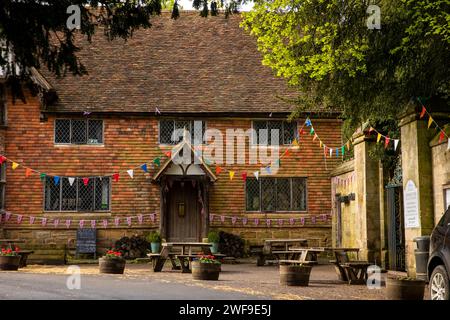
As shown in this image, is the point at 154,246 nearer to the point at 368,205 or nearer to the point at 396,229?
the point at 368,205

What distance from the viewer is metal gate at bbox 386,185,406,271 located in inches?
664

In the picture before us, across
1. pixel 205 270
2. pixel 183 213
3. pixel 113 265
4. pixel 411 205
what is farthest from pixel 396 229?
pixel 183 213

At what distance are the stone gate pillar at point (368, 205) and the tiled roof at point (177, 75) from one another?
6168mm

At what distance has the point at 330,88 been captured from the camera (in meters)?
15.8

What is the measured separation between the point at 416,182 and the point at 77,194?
13940 mm

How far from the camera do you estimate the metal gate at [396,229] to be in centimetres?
1688

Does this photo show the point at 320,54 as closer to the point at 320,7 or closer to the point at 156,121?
the point at 320,7

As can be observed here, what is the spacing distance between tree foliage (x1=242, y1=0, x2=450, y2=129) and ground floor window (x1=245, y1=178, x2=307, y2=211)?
8.37 meters

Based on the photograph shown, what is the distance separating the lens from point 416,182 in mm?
14547

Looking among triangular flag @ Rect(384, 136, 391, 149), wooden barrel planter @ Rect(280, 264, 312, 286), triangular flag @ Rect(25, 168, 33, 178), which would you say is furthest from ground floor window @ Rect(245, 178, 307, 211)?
wooden barrel planter @ Rect(280, 264, 312, 286)

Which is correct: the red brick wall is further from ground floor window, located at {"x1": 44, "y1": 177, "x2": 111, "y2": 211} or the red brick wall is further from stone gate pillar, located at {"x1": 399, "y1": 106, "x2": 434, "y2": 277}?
stone gate pillar, located at {"x1": 399, "y1": 106, "x2": 434, "y2": 277}
